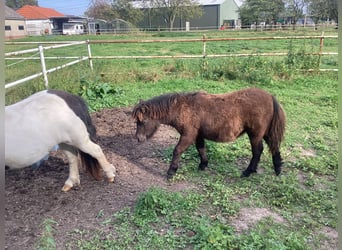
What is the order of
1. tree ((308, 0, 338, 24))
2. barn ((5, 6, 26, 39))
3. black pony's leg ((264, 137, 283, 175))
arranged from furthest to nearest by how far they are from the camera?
barn ((5, 6, 26, 39)) → tree ((308, 0, 338, 24)) → black pony's leg ((264, 137, 283, 175))

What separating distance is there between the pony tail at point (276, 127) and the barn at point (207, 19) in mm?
39353

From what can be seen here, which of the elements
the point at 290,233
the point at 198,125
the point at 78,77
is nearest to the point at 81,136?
the point at 198,125

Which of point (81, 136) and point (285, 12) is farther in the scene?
point (285, 12)

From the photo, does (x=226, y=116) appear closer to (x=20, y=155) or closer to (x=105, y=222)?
(x=105, y=222)

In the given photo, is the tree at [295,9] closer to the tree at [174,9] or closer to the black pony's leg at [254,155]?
the tree at [174,9]

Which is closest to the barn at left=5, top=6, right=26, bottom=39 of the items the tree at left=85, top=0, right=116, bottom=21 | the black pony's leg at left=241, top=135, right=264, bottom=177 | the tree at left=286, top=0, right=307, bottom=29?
the tree at left=85, top=0, right=116, bottom=21

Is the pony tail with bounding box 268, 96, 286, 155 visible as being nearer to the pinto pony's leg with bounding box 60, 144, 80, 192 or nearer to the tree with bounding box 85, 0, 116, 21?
the pinto pony's leg with bounding box 60, 144, 80, 192

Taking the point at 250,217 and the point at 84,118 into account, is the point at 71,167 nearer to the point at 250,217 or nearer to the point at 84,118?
the point at 84,118

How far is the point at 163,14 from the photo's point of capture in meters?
42.6

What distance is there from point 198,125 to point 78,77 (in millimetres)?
4265

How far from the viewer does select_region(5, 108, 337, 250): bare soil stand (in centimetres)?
274

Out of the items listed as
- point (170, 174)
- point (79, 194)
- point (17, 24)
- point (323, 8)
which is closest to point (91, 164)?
point (79, 194)

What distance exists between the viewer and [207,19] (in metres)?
46.8

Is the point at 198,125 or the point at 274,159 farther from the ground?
the point at 198,125
